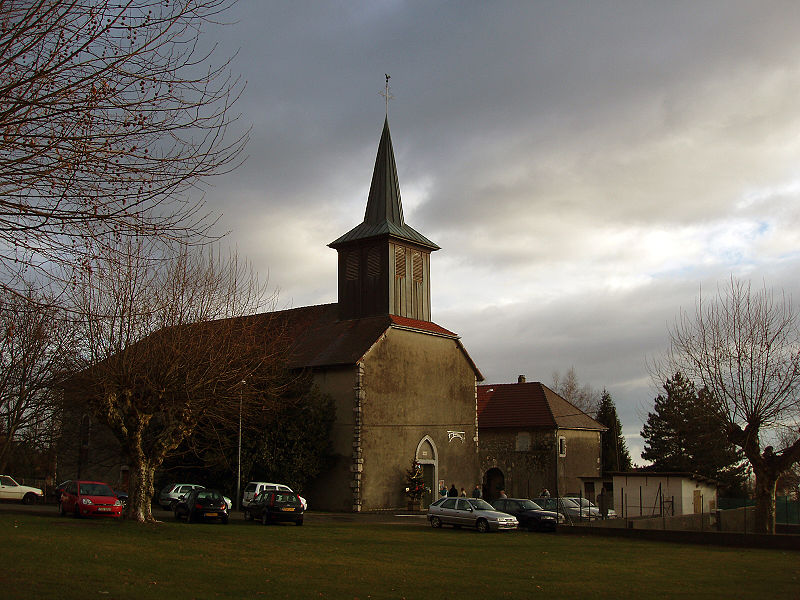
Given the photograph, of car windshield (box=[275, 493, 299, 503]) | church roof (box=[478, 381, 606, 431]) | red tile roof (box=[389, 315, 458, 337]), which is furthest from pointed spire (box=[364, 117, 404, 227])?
car windshield (box=[275, 493, 299, 503])

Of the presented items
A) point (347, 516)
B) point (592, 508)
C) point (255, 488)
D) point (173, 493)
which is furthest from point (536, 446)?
point (173, 493)

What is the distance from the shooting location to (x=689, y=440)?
131ft

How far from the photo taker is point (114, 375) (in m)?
25.2

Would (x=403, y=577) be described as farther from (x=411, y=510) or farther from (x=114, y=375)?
(x=411, y=510)

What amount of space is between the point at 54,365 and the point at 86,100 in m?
32.3

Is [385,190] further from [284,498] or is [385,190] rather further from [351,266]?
[284,498]

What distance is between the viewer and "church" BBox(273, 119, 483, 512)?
129 ft

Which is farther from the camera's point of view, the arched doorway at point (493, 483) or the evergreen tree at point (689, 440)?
the arched doorway at point (493, 483)

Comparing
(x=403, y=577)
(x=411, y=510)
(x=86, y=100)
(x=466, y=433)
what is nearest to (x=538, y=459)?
(x=466, y=433)

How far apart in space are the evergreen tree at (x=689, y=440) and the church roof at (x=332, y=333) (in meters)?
13.8

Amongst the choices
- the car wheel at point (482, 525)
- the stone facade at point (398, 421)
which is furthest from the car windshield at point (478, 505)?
the stone facade at point (398, 421)

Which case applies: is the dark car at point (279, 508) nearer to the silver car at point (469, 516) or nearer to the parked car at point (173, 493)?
the silver car at point (469, 516)

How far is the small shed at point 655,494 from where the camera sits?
3341cm

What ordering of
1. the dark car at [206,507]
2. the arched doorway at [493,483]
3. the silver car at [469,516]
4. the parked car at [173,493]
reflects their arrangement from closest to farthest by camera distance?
the dark car at [206,507], the silver car at [469,516], the parked car at [173,493], the arched doorway at [493,483]
